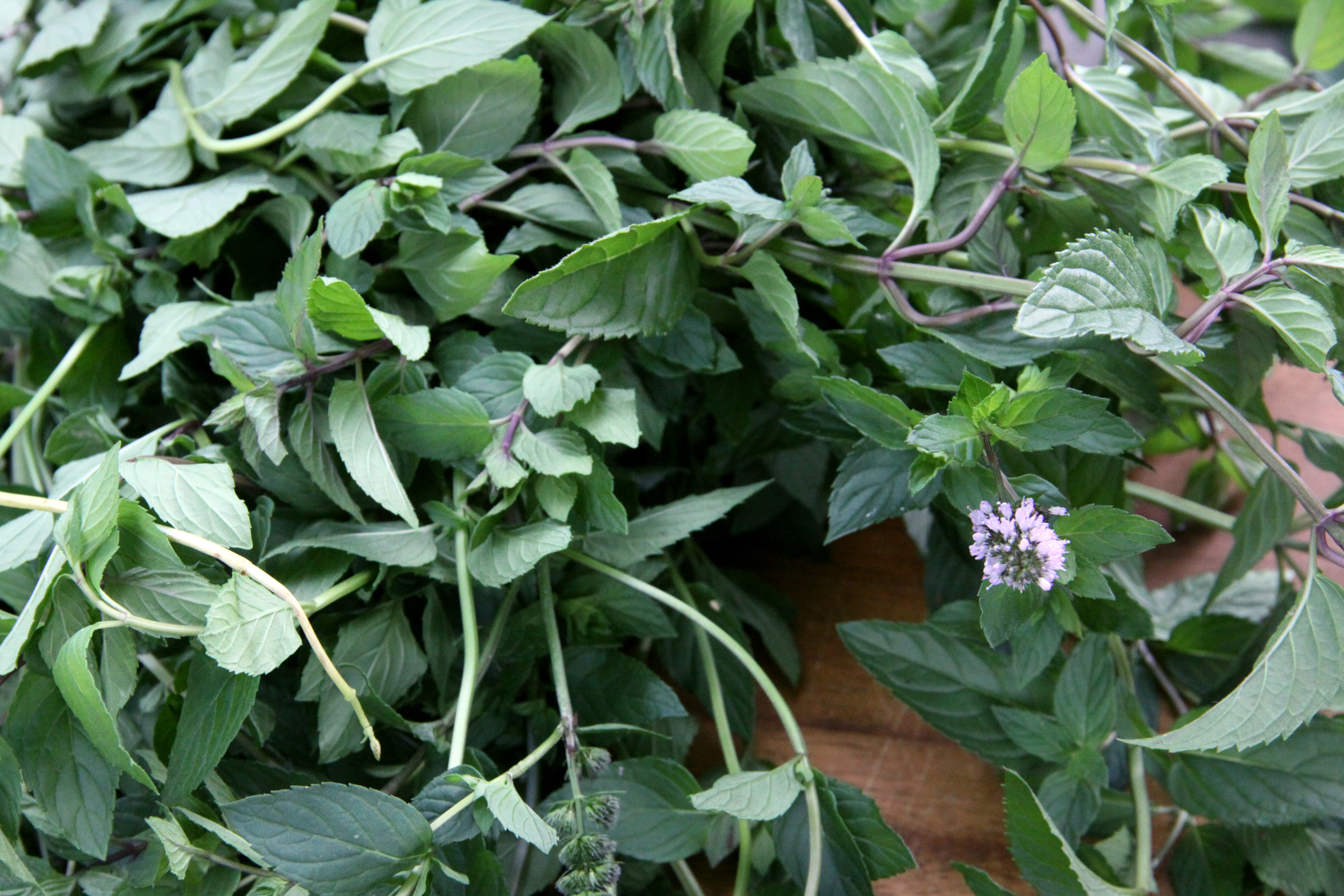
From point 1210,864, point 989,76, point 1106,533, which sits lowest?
point 1210,864

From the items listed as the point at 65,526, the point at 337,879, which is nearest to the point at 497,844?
the point at 337,879

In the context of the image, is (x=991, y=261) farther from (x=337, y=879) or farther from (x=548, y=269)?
(x=337, y=879)

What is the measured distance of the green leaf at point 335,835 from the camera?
13.1 inches

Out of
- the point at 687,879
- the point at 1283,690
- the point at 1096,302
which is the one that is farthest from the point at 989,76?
the point at 687,879

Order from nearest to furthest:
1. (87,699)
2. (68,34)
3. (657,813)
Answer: (87,699) → (657,813) → (68,34)

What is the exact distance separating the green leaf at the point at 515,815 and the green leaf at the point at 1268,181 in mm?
321

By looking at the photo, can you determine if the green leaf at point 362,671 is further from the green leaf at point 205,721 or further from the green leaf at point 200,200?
the green leaf at point 200,200

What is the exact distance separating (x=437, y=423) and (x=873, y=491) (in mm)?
172

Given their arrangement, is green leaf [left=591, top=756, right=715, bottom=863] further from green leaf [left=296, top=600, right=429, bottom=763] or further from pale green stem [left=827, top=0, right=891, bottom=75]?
pale green stem [left=827, top=0, right=891, bottom=75]

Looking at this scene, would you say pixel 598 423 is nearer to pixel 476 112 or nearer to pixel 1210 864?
pixel 476 112

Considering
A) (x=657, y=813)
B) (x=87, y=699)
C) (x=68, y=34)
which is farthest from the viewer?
(x=68, y=34)

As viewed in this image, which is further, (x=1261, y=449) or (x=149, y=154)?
(x=149, y=154)

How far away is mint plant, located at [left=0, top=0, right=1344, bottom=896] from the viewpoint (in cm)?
35

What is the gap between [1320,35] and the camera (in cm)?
56
